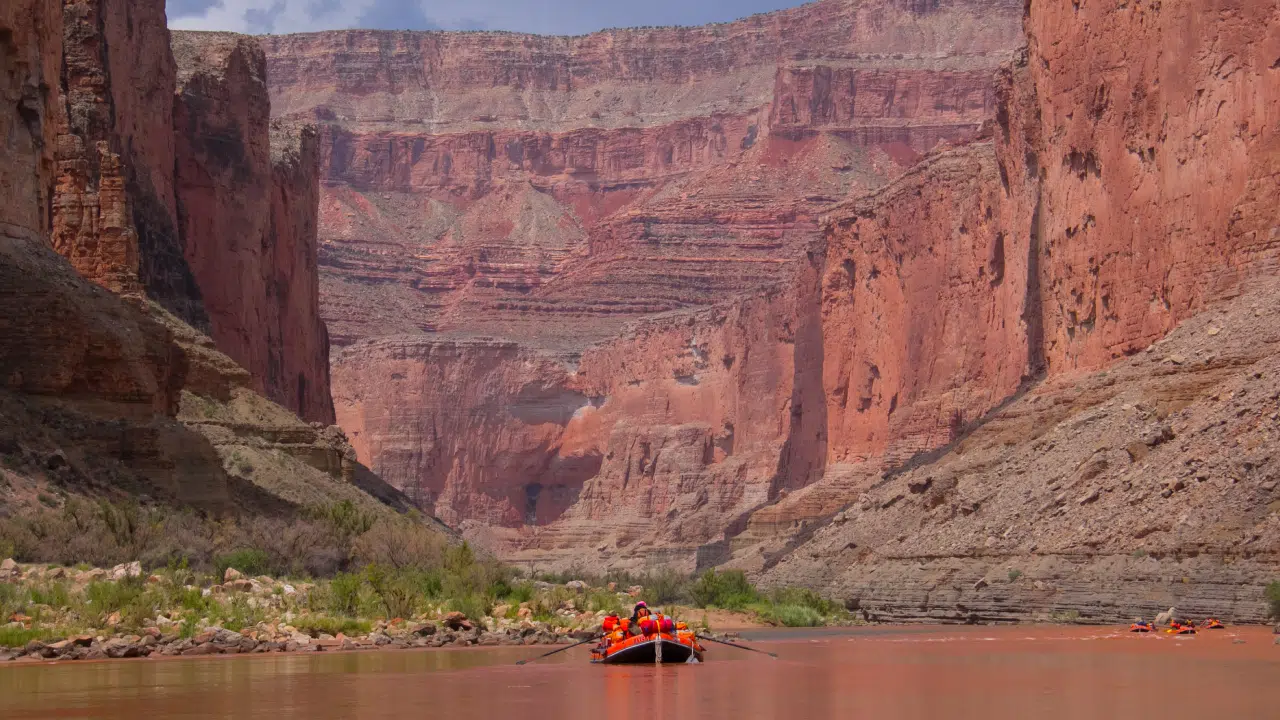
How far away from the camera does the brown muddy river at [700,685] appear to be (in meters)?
23.3

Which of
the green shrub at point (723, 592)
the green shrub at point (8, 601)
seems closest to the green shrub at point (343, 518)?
the green shrub at point (723, 592)

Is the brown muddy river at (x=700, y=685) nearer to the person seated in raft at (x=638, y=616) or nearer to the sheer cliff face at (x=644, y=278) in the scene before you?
the person seated in raft at (x=638, y=616)

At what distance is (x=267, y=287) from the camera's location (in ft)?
252

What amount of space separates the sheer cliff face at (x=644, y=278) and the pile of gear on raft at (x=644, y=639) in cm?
4298

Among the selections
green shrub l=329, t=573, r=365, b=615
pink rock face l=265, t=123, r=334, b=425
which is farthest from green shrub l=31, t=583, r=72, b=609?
pink rock face l=265, t=123, r=334, b=425

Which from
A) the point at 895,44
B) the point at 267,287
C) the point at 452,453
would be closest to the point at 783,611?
the point at 267,287

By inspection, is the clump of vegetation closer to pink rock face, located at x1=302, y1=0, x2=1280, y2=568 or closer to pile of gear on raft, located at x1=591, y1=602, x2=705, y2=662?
pile of gear on raft, located at x1=591, y1=602, x2=705, y2=662

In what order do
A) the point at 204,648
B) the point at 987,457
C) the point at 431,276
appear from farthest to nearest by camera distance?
the point at 431,276
the point at 987,457
the point at 204,648

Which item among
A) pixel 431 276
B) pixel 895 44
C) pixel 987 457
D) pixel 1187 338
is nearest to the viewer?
pixel 1187 338

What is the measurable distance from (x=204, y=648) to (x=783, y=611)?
887 inches

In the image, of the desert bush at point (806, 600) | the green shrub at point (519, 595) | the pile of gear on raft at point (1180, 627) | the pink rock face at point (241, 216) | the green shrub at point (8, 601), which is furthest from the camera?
the pink rock face at point (241, 216)

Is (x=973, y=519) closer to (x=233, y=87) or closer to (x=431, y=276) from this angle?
(x=233, y=87)

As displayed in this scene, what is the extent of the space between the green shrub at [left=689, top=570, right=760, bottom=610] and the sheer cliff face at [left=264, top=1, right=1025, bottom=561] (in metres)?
17.0

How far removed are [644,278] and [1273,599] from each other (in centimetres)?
11700
